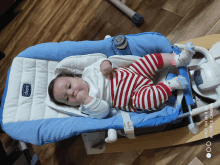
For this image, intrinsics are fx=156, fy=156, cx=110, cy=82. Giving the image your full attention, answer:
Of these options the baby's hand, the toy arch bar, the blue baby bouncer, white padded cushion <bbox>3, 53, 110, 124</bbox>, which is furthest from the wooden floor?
the baby's hand

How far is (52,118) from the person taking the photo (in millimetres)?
882

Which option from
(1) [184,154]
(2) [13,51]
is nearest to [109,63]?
(1) [184,154]

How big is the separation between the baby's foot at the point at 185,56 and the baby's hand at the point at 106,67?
349 millimetres

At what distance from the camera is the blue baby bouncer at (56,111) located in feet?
2.64

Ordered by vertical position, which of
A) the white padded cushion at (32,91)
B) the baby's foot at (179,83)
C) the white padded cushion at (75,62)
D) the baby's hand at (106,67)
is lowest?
the white padded cushion at (32,91)

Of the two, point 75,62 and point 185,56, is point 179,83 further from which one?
point 75,62

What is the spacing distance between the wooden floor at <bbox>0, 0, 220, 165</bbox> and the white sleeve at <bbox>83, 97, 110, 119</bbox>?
468 mm

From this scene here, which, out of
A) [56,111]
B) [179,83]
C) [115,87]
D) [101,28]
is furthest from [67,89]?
[101,28]

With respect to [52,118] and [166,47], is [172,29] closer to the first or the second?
[166,47]

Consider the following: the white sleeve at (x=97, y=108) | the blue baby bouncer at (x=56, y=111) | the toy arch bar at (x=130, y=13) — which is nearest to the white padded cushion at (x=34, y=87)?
the blue baby bouncer at (x=56, y=111)

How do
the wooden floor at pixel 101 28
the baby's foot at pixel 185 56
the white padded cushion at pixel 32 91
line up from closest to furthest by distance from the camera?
the baby's foot at pixel 185 56 < the white padded cushion at pixel 32 91 < the wooden floor at pixel 101 28

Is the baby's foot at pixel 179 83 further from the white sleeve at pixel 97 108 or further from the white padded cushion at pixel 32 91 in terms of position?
the white padded cushion at pixel 32 91

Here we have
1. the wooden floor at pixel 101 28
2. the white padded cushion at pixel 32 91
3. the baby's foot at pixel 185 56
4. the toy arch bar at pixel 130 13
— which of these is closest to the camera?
the baby's foot at pixel 185 56

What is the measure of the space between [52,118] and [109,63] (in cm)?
45
